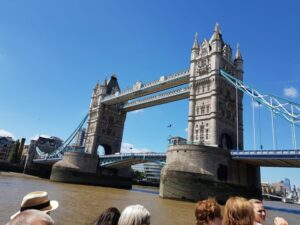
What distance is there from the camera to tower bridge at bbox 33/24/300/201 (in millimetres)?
25969

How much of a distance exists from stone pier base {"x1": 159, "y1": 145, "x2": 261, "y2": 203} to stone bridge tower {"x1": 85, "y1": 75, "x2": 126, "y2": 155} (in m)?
27.0

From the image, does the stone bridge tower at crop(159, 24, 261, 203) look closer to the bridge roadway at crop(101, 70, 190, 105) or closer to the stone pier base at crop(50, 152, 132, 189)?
the bridge roadway at crop(101, 70, 190, 105)

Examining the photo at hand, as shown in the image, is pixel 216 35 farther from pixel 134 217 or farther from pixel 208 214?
pixel 134 217

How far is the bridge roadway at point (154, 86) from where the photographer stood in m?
39.0

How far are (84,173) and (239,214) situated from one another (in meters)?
45.0

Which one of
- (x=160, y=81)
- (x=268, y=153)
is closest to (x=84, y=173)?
(x=160, y=81)

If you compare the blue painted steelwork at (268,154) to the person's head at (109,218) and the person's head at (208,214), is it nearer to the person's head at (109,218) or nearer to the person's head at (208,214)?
the person's head at (208,214)

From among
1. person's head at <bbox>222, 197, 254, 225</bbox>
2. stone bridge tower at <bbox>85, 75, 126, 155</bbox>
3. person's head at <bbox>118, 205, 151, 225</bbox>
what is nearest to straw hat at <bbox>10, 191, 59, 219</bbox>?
person's head at <bbox>118, 205, 151, 225</bbox>

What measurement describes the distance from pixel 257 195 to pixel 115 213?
31.2m

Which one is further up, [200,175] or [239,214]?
[200,175]

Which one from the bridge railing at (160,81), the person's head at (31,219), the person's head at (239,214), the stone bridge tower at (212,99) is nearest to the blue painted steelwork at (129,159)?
the stone bridge tower at (212,99)

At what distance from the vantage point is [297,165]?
2805 centimetres

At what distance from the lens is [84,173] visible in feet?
149

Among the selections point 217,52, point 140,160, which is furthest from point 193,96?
point 140,160
